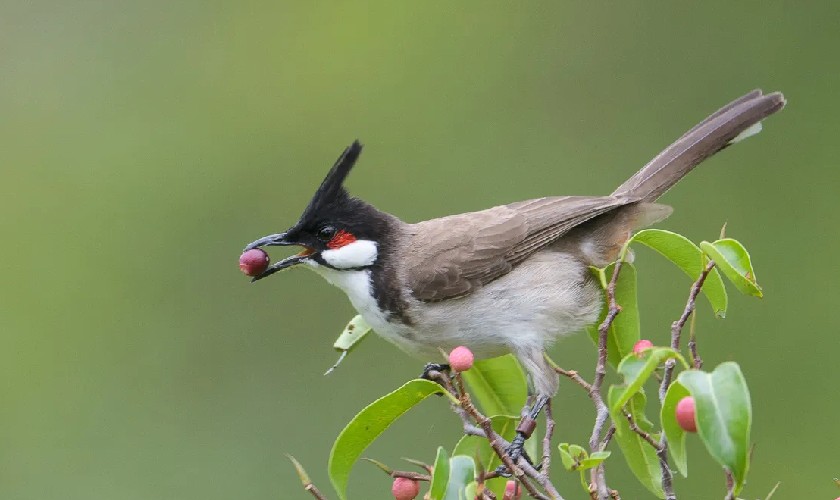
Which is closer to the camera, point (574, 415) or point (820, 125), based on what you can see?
point (574, 415)

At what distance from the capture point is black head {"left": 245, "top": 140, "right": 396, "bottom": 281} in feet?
10.2

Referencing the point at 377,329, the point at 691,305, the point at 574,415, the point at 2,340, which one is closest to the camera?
the point at 691,305

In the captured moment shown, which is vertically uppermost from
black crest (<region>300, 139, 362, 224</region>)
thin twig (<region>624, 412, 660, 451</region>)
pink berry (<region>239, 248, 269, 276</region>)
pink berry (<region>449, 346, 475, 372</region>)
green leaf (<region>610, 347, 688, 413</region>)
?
black crest (<region>300, 139, 362, 224</region>)

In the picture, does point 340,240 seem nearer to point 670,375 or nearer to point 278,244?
point 278,244

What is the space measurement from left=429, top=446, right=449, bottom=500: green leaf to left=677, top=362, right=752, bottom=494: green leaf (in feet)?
1.38

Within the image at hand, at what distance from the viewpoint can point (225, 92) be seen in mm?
6082

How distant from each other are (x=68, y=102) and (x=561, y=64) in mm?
2391

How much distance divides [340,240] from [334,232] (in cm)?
3

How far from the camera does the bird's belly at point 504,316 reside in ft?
10.0

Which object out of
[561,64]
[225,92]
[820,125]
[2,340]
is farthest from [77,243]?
[820,125]

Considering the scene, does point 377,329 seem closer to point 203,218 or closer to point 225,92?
point 203,218

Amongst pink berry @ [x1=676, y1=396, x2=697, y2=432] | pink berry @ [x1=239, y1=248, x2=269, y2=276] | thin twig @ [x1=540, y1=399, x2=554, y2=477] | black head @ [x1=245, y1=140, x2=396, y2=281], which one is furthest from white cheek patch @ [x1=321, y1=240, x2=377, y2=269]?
pink berry @ [x1=676, y1=396, x2=697, y2=432]

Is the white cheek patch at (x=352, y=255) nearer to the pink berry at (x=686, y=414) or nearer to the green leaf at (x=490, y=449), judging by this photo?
the green leaf at (x=490, y=449)

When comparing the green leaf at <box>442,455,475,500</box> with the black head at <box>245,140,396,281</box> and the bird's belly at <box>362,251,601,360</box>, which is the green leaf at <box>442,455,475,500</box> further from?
the black head at <box>245,140,396,281</box>
